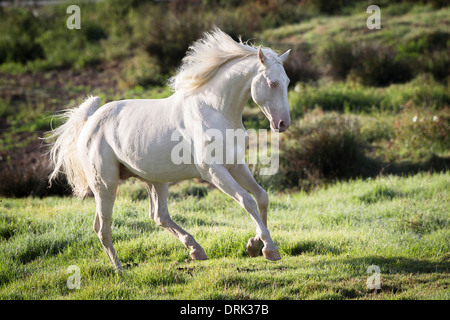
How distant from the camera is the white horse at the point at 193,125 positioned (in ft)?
15.2

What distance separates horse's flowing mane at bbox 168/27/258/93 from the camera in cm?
493

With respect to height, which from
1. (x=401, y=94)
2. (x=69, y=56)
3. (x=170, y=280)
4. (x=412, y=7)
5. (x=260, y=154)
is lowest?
(x=170, y=280)

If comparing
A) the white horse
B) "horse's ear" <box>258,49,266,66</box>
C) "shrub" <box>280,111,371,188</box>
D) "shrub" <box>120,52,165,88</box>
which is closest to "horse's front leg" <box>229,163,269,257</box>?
the white horse

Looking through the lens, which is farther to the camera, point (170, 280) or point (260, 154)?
point (260, 154)

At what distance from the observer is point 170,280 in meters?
4.98

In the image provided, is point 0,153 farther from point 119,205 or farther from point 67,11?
point 67,11

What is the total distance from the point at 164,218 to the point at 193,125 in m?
1.16

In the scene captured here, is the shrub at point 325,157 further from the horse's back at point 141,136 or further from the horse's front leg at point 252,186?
the horse's back at point 141,136

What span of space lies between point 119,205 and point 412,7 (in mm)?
14644

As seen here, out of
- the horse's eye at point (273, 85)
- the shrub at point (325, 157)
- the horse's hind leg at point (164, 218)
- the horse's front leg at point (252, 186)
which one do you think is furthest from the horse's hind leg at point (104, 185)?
the shrub at point (325, 157)

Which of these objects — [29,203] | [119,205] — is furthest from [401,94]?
[29,203]

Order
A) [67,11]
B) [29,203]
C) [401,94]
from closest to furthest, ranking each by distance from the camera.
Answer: [29,203], [401,94], [67,11]

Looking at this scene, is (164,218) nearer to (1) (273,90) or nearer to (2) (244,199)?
(2) (244,199)

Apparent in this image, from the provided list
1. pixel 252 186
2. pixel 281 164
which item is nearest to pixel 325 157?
pixel 281 164
